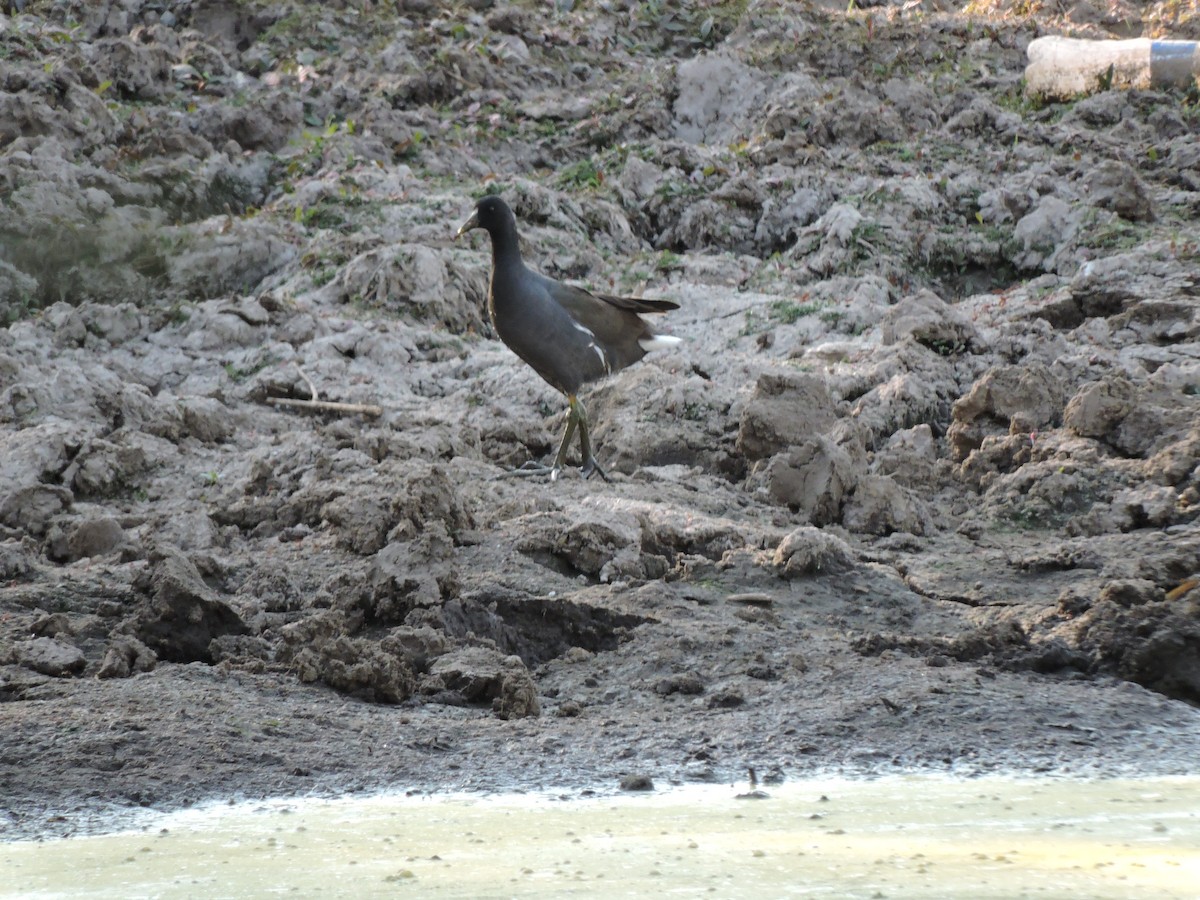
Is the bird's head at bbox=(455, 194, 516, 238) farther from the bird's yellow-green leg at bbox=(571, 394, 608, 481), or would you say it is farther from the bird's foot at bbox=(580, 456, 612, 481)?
the bird's foot at bbox=(580, 456, 612, 481)

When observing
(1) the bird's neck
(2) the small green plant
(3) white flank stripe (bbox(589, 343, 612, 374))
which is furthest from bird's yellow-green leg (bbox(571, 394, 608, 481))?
(2) the small green plant

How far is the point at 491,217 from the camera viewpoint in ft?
26.5

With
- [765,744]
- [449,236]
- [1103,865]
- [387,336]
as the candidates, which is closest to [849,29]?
[449,236]

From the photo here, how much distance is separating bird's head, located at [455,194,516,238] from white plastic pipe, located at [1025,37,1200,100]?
6445 millimetres

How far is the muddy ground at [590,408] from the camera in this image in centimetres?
474

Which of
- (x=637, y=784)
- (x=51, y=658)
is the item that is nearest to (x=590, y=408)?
(x=51, y=658)

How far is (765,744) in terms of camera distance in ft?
14.8

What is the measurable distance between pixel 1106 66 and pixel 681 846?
10660 mm

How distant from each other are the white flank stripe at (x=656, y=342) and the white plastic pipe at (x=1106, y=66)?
6.02 m

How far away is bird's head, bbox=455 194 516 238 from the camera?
26.2ft

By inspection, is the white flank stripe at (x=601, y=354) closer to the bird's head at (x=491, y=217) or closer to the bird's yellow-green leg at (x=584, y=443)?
the bird's yellow-green leg at (x=584, y=443)

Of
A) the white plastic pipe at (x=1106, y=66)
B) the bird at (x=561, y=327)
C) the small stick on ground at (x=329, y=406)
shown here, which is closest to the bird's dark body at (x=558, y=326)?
the bird at (x=561, y=327)

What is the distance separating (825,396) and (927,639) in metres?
2.32

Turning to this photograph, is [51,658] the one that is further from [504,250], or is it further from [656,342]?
[656,342]
